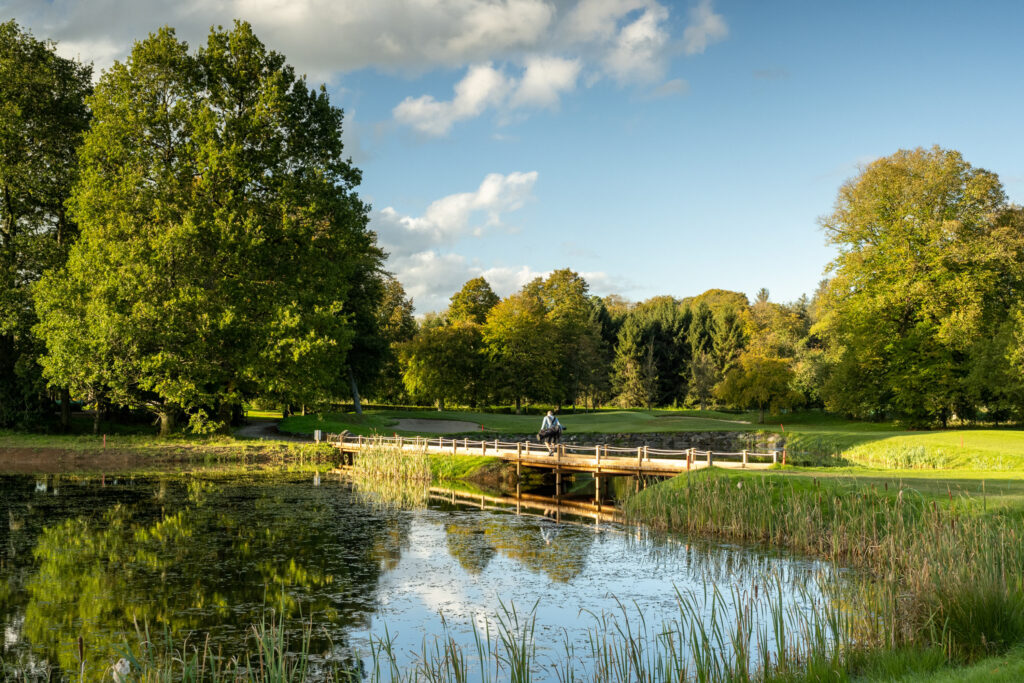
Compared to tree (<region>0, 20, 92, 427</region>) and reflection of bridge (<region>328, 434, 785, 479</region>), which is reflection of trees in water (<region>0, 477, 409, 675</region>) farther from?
tree (<region>0, 20, 92, 427</region>)

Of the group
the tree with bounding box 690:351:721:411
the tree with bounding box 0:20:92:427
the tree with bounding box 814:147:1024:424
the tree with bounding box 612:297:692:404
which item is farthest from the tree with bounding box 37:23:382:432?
the tree with bounding box 612:297:692:404

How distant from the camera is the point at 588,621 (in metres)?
11.5

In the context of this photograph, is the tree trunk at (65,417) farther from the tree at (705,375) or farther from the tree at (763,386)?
the tree at (705,375)

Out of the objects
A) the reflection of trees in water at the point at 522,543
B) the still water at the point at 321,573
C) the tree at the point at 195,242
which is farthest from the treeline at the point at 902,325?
the tree at the point at 195,242

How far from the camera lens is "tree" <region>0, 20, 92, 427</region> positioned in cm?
3622

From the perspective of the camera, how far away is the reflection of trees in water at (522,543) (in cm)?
1530

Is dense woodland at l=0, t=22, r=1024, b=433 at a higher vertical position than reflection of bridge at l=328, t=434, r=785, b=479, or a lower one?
higher

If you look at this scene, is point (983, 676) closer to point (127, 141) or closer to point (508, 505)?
point (508, 505)

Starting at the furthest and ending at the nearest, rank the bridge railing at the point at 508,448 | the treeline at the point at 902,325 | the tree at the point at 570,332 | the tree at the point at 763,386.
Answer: the tree at the point at 570,332, the tree at the point at 763,386, the treeline at the point at 902,325, the bridge railing at the point at 508,448

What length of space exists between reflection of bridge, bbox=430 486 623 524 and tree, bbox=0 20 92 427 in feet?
76.2

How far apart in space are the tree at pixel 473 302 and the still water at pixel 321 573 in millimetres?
53510

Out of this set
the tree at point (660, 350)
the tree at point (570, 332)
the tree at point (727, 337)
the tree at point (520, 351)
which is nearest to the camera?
the tree at point (520, 351)

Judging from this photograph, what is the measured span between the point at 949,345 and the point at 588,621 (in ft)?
118

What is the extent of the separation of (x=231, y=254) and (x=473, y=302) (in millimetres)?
43680
